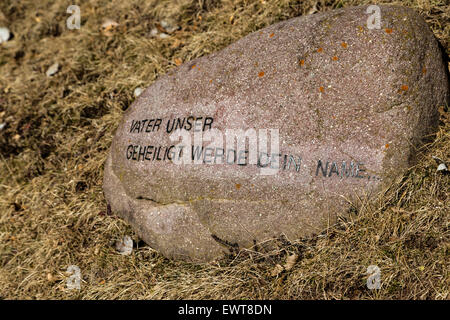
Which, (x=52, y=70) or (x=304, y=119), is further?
(x=52, y=70)

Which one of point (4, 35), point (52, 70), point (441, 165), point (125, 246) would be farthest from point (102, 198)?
point (4, 35)

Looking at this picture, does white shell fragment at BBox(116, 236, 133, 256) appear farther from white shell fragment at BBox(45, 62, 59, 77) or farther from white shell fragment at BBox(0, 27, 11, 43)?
white shell fragment at BBox(0, 27, 11, 43)

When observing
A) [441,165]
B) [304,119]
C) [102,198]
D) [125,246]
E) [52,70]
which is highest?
[304,119]

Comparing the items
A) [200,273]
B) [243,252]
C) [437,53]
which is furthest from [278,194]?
[437,53]

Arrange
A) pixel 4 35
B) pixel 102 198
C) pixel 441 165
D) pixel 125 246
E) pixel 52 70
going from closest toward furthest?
pixel 441 165, pixel 125 246, pixel 102 198, pixel 52 70, pixel 4 35

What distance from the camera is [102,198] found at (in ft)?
11.5

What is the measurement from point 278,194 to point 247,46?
1.19 metres

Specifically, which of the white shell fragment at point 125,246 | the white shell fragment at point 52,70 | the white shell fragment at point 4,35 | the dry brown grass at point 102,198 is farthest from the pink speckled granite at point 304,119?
the white shell fragment at point 4,35

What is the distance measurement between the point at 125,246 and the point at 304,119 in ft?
5.86

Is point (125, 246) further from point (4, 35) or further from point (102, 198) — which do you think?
point (4, 35)

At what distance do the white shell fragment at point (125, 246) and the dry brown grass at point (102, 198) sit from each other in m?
0.05

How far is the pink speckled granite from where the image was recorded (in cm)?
243

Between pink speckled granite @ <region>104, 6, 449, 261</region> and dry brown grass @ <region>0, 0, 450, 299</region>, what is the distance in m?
0.16
